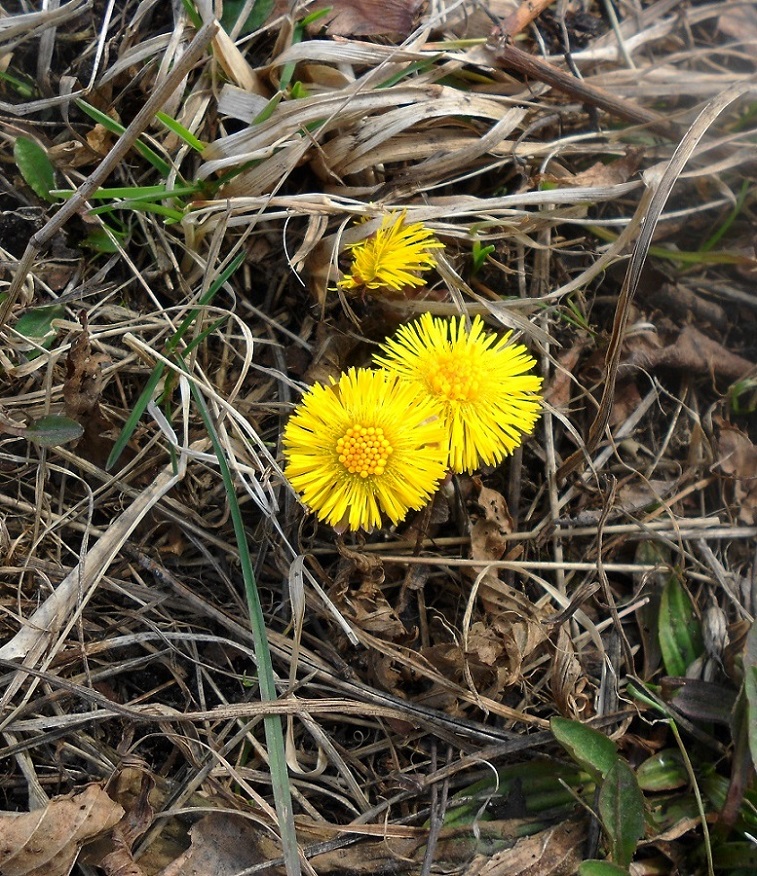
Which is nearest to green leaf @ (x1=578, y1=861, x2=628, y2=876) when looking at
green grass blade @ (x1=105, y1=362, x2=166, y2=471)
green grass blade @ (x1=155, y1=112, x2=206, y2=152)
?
green grass blade @ (x1=105, y1=362, x2=166, y2=471)

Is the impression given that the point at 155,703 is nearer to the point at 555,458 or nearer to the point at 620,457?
the point at 555,458

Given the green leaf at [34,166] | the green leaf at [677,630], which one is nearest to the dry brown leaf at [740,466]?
the green leaf at [677,630]

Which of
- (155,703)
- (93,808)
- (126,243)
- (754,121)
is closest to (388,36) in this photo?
(126,243)

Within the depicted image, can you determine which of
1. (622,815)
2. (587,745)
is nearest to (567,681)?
(587,745)

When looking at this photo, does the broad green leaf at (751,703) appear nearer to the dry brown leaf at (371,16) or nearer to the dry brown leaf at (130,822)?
the dry brown leaf at (130,822)

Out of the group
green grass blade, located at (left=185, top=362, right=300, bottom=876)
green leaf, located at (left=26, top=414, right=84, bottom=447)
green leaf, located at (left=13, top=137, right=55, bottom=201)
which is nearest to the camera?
green grass blade, located at (left=185, top=362, right=300, bottom=876)

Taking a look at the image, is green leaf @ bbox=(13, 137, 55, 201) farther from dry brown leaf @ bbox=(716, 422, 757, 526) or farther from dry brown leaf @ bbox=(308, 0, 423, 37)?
dry brown leaf @ bbox=(716, 422, 757, 526)
